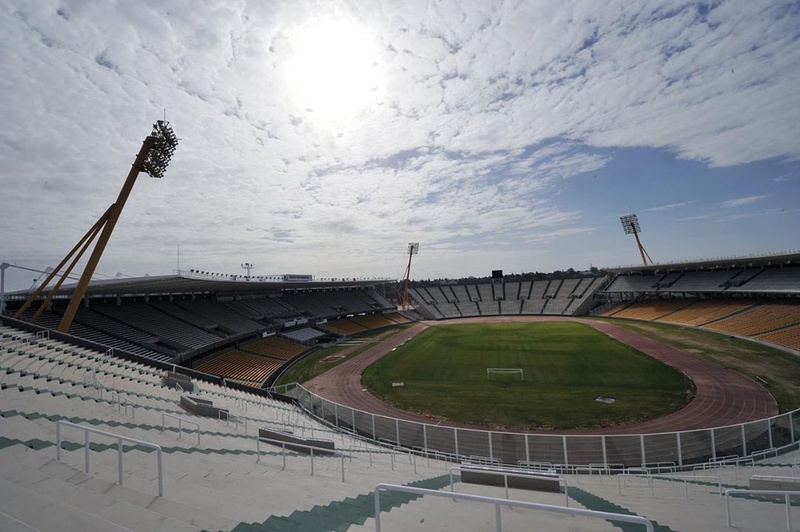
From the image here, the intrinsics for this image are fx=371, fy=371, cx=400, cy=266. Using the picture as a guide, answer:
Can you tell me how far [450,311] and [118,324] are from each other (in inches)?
2456

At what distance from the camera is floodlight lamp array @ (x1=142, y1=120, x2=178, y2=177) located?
77.7 ft

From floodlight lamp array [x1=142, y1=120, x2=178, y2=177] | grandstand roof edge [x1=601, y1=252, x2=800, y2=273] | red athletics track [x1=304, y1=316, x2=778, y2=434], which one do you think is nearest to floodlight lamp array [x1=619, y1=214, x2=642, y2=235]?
grandstand roof edge [x1=601, y1=252, x2=800, y2=273]

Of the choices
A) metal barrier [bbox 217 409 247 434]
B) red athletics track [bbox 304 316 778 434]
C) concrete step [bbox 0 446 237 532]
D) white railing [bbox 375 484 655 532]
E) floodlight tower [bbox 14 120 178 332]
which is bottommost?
red athletics track [bbox 304 316 778 434]

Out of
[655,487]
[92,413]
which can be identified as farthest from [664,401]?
[92,413]

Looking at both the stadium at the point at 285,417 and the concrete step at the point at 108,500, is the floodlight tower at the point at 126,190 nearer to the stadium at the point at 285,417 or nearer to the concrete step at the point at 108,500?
the stadium at the point at 285,417

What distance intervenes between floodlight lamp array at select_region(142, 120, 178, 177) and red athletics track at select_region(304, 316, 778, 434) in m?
19.3

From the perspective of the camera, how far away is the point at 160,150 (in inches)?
944

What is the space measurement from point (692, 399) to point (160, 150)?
3744cm

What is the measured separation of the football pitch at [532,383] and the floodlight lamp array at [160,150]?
21.5m

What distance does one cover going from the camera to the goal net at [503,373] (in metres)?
29.7

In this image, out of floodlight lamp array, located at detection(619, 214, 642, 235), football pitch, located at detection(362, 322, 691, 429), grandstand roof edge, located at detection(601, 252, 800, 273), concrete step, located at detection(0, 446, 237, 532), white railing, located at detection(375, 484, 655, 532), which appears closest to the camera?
white railing, located at detection(375, 484, 655, 532)

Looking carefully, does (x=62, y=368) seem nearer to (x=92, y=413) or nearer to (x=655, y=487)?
(x=92, y=413)

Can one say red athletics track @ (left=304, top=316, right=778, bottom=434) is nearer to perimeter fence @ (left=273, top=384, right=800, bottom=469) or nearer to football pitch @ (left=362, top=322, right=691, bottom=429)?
football pitch @ (left=362, top=322, right=691, bottom=429)

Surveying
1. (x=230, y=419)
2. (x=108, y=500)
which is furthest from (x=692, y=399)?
(x=108, y=500)
